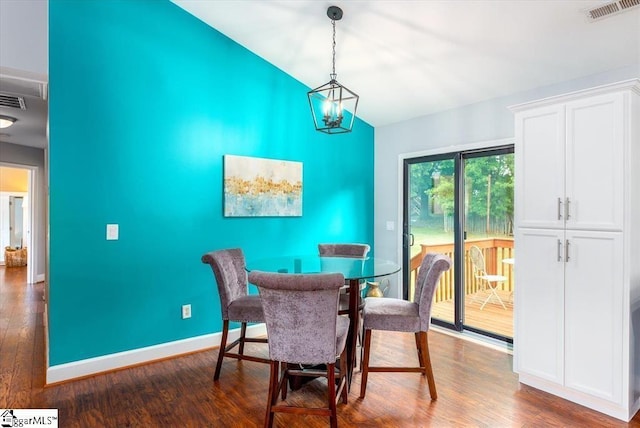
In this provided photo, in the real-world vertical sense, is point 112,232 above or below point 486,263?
above

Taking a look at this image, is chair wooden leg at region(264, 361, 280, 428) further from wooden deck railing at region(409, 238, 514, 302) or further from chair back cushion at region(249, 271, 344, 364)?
wooden deck railing at region(409, 238, 514, 302)

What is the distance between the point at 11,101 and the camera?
3.78 m

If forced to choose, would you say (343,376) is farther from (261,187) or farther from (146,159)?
(146,159)

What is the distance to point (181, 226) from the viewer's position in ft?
11.4

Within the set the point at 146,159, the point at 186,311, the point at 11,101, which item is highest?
the point at 11,101

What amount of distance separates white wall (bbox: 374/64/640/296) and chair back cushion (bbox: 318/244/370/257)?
1103mm

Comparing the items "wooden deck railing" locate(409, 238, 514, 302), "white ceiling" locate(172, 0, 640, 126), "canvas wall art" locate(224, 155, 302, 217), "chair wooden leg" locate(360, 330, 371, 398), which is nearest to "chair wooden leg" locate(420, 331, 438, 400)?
"chair wooden leg" locate(360, 330, 371, 398)

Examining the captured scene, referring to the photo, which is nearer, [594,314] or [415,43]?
[594,314]

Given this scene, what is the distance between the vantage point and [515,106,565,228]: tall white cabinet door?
2617 millimetres

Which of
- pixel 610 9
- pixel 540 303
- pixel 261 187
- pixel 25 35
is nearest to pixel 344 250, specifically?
pixel 261 187

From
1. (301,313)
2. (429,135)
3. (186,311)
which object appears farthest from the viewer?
(429,135)

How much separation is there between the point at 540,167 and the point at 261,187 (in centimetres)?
251

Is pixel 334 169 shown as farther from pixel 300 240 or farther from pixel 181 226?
pixel 181 226

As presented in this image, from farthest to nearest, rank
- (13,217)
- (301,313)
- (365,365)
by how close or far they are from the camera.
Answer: (13,217)
(365,365)
(301,313)
